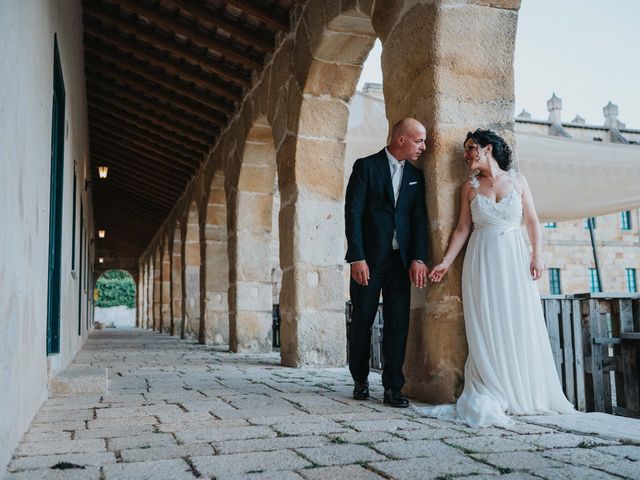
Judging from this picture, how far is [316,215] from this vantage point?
5.51 m

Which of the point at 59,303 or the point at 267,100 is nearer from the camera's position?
the point at 59,303

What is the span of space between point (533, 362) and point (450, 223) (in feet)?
2.51

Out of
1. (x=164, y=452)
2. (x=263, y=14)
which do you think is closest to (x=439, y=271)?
(x=164, y=452)

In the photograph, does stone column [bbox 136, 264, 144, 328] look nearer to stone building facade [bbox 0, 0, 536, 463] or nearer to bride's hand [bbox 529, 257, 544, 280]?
stone building facade [bbox 0, 0, 536, 463]

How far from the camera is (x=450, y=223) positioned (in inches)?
124

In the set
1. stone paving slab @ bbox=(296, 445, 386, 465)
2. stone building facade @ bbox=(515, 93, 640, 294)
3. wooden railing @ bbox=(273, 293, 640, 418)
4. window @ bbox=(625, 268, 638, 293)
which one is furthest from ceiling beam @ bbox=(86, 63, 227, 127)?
window @ bbox=(625, 268, 638, 293)

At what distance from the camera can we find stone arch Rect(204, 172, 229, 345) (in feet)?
30.9

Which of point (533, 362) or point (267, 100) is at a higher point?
point (267, 100)

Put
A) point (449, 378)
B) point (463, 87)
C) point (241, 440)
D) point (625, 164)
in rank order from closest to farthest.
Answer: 1. point (241, 440)
2. point (449, 378)
3. point (463, 87)
4. point (625, 164)

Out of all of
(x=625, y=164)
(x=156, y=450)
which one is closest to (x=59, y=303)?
(x=156, y=450)

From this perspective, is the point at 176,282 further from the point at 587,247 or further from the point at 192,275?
the point at 587,247

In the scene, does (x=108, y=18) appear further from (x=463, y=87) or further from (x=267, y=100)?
(x=463, y=87)

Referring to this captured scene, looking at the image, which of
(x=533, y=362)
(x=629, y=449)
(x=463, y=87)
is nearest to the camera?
(x=629, y=449)

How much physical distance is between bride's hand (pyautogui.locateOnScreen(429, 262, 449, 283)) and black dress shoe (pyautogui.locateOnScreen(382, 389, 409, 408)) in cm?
57
